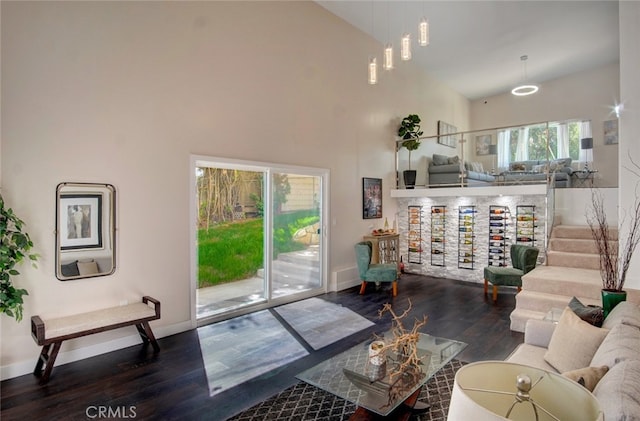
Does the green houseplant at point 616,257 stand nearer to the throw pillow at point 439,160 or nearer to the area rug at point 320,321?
the area rug at point 320,321

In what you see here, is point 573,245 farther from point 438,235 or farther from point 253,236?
point 253,236

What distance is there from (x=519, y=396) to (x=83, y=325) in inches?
148

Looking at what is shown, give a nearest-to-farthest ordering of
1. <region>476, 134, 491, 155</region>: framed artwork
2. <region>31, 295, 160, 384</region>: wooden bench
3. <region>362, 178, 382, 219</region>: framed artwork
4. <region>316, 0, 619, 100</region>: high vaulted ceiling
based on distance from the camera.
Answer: <region>31, 295, 160, 384</region>: wooden bench < <region>316, 0, 619, 100</region>: high vaulted ceiling < <region>362, 178, 382, 219</region>: framed artwork < <region>476, 134, 491, 155</region>: framed artwork

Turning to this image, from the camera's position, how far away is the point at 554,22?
23.5 feet

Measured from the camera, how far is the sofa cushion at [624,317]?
2.34 m

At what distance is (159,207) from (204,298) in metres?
1.48

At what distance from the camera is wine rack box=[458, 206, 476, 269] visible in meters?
7.45

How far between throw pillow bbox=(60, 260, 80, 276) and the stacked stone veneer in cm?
642

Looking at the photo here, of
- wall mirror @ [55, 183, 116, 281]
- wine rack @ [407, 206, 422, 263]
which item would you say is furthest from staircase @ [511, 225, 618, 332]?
wall mirror @ [55, 183, 116, 281]

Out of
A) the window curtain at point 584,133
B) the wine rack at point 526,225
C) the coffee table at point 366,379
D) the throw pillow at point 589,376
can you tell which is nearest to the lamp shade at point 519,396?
the throw pillow at point 589,376

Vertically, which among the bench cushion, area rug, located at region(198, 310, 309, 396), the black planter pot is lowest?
area rug, located at region(198, 310, 309, 396)

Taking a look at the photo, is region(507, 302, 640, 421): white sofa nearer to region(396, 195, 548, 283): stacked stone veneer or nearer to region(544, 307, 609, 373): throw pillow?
region(544, 307, 609, 373): throw pillow

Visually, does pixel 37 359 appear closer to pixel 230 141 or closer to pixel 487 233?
pixel 230 141

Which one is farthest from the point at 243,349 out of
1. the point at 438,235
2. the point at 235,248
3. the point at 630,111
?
the point at 630,111
